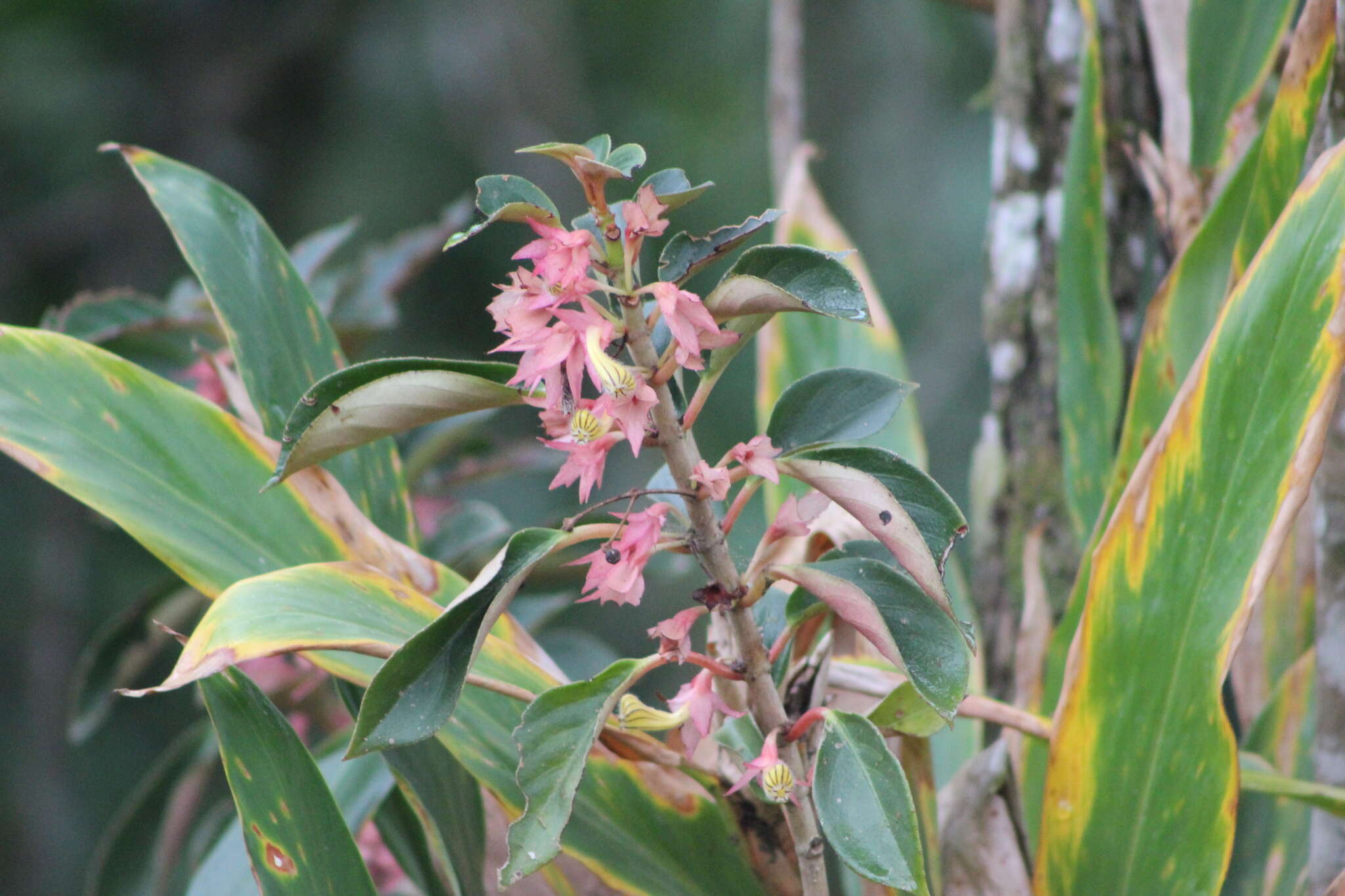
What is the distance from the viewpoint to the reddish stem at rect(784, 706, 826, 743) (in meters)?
0.38

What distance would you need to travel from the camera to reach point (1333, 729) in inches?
19.9

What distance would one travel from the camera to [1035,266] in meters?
0.79

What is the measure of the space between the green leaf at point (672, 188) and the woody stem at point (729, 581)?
0.03m

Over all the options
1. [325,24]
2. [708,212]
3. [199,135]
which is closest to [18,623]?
[199,135]

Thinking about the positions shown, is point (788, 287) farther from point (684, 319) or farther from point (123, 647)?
point (123, 647)

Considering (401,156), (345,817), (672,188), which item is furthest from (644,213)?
(401,156)

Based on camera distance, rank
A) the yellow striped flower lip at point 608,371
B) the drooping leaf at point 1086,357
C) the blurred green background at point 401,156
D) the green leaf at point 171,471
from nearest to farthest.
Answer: the yellow striped flower lip at point 608,371 → the green leaf at point 171,471 → the drooping leaf at point 1086,357 → the blurred green background at point 401,156

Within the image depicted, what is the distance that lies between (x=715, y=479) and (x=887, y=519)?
0.17 feet

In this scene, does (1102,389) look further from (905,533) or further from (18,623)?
(18,623)

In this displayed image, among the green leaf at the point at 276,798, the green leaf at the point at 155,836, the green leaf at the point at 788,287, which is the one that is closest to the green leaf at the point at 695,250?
the green leaf at the point at 788,287

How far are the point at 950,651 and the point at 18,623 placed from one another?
7.02 ft

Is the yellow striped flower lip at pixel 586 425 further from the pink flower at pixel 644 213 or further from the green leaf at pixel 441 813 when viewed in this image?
the green leaf at pixel 441 813

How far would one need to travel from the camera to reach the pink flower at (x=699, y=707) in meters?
0.39

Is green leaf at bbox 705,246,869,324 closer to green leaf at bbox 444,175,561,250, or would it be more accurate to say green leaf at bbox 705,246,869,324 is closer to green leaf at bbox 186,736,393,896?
green leaf at bbox 444,175,561,250
